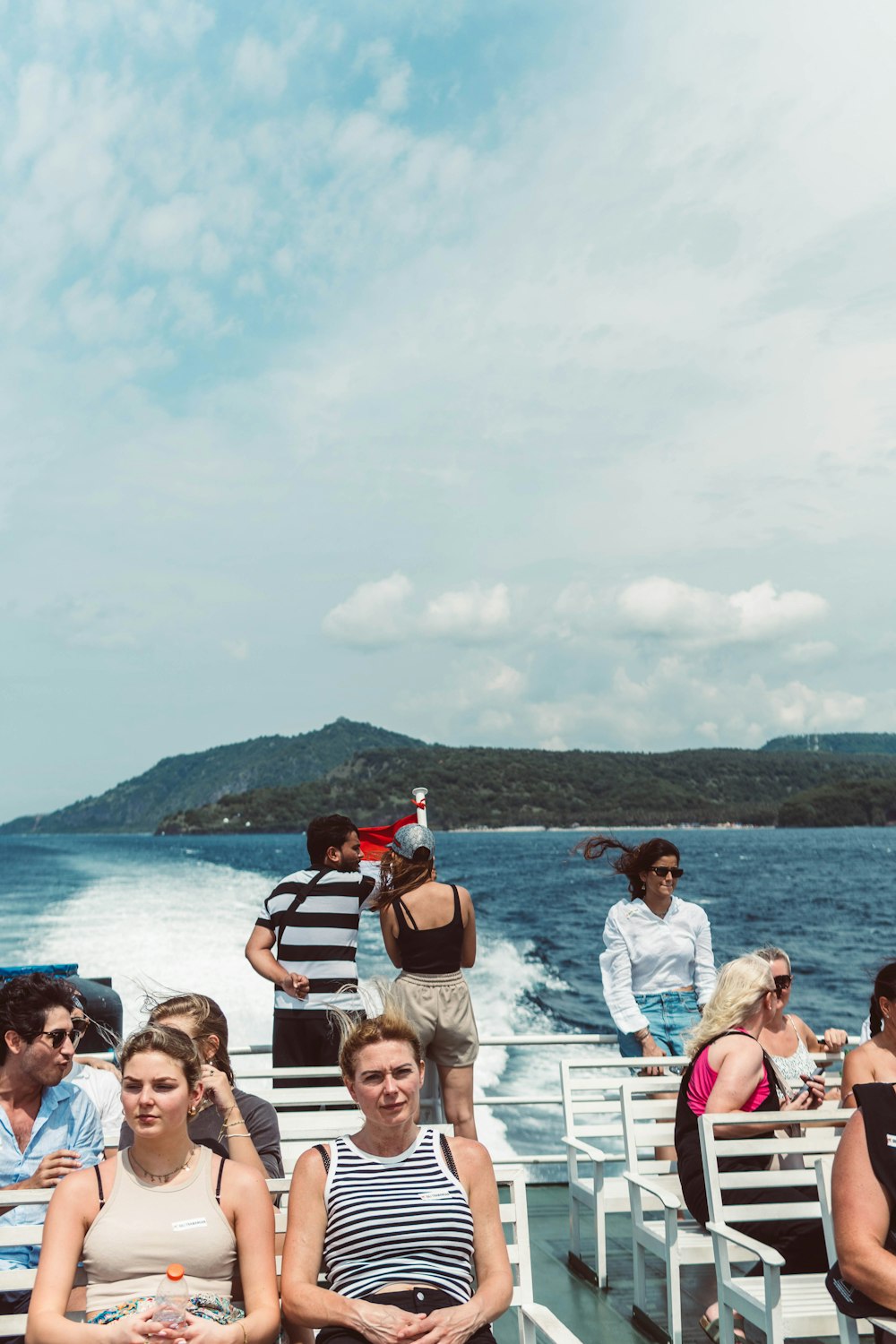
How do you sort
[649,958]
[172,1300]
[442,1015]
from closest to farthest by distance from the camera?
1. [172,1300]
2. [442,1015]
3. [649,958]

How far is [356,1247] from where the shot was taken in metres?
2.86

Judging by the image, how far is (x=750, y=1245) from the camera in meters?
3.25

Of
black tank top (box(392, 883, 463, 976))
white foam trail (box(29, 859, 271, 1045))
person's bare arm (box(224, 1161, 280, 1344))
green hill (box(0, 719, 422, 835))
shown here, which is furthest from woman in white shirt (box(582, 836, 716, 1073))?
green hill (box(0, 719, 422, 835))

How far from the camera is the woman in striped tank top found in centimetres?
276

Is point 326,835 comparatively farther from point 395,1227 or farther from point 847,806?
point 847,806

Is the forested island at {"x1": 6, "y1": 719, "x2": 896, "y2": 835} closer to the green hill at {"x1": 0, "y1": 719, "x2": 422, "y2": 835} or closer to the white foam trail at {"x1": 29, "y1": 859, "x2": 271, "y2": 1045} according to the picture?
the green hill at {"x1": 0, "y1": 719, "x2": 422, "y2": 835}

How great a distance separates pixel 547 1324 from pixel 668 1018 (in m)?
2.74

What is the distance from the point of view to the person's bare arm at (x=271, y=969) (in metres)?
5.01

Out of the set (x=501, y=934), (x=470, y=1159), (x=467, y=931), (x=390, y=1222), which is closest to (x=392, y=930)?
(x=467, y=931)

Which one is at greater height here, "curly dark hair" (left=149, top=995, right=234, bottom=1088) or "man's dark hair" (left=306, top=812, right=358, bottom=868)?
"man's dark hair" (left=306, top=812, right=358, bottom=868)

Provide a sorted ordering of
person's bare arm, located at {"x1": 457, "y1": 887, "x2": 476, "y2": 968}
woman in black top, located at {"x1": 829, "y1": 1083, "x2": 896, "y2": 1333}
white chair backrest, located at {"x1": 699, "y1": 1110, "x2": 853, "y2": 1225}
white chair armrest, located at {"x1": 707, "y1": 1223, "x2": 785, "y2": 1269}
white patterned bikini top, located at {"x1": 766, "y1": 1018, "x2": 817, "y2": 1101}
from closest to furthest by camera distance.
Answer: woman in black top, located at {"x1": 829, "y1": 1083, "x2": 896, "y2": 1333} → white chair armrest, located at {"x1": 707, "y1": 1223, "x2": 785, "y2": 1269} → white chair backrest, located at {"x1": 699, "y1": 1110, "x2": 853, "y2": 1225} → white patterned bikini top, located at {"x1": 766, "y1": 1018, "x2": 817, "y2": 1101} → person's bare arm, located at {"x1": 457, "y1": 887, "x2": 476, "y2": 968}

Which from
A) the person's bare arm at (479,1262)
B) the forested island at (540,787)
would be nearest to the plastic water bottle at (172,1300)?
the person's bare arm at (479,1262)

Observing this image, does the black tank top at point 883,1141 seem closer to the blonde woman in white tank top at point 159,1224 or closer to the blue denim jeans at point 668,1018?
the blonde woman in white tank top at point 159,1224

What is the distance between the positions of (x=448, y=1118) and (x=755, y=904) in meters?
42.4
